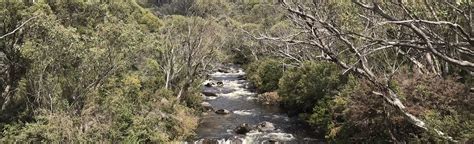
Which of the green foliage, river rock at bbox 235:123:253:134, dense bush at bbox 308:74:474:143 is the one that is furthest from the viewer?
river rock at bbox 235:123:253:134

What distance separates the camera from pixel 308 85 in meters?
31.3

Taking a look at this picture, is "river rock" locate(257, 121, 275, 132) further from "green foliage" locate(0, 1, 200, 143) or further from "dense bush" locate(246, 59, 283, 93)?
"dense bush" locate(246, 59, 283, 93)

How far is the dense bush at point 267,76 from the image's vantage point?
1698 inches

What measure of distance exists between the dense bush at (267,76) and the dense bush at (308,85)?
548 cm

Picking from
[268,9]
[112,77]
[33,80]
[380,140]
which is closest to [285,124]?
[380,140]

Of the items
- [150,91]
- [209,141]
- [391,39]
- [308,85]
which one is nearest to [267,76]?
[308,85]

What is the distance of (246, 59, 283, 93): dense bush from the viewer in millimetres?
43125

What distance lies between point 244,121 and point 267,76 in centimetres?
1279

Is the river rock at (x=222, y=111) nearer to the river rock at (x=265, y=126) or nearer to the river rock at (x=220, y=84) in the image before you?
the river rock at (x=265, y=126)

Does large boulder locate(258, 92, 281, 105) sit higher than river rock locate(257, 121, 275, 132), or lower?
higher

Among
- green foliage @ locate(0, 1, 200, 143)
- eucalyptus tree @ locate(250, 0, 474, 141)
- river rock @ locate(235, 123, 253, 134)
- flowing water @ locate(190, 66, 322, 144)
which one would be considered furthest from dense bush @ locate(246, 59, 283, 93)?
eucalyptus tree @ locate(250, 0, 474, 141)

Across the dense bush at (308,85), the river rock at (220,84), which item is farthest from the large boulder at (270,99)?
the river rock at (220,84)

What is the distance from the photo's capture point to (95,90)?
816 inches

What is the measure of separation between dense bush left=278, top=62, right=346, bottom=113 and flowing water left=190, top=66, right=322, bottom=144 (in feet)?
4.44
